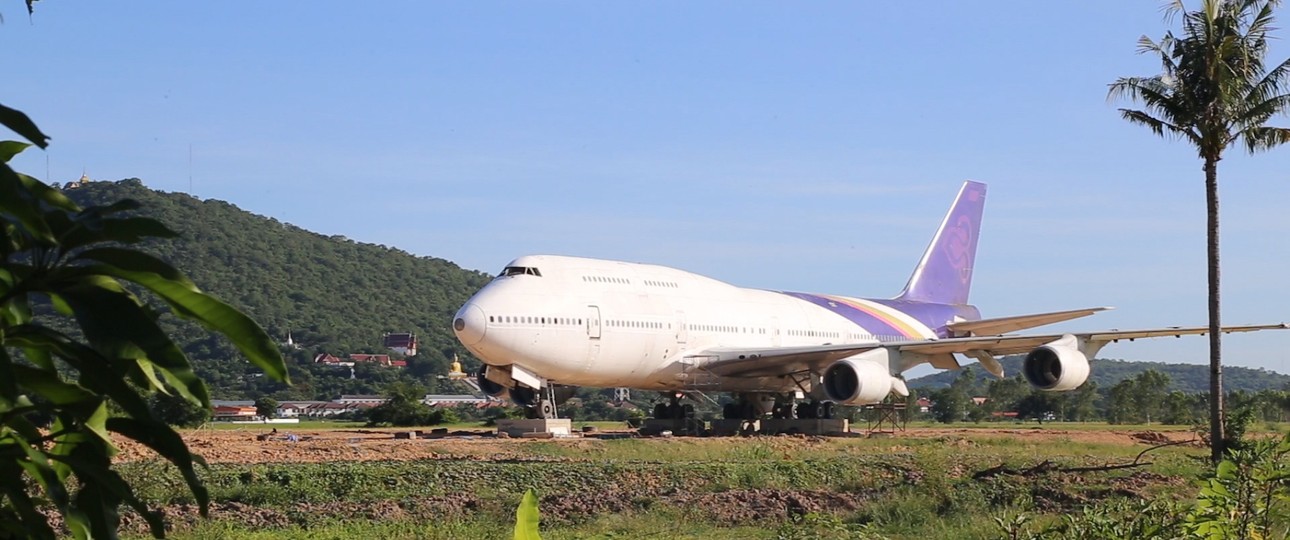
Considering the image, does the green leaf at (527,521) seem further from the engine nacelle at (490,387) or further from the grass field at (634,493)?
the engine nacelle at (490,387)

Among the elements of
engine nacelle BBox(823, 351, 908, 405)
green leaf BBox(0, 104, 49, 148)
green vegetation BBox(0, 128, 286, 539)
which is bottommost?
green vegetation BBox(0, 128, 286, 539)

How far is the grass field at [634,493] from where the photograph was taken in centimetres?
1388

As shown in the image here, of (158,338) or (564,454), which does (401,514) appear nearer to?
(564,454)

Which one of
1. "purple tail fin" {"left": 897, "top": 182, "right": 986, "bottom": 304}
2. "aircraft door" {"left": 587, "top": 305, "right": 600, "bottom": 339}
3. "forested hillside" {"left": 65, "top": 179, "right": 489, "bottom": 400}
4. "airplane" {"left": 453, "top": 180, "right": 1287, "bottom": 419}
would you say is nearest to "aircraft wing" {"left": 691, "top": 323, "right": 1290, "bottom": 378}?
"airplane" {"left": 453, "top": 180, "right": 1287, "bottom": 419}

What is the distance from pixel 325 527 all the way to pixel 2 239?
11.9m

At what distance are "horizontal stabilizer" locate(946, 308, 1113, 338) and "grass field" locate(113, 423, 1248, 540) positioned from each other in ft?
40.9

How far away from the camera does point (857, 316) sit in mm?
35906

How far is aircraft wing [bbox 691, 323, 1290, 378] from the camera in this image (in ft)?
98.9

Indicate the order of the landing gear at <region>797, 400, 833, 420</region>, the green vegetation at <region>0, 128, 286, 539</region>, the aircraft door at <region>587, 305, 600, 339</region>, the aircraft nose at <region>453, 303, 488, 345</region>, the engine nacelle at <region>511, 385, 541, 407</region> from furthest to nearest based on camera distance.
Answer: the landing gear at <region>797, 400, 833, 420</region> < the engine nacelle at <region>511, 385, 541, 407</region> < the aircraft door at <region>587, 305, 600, 339</region> < the aircraft nose at <region>453, 303, 488, 345</region> < the green vegetation at <region>0, 128, 286, 539</region>

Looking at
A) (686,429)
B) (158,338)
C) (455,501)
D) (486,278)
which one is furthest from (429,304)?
(158,338)

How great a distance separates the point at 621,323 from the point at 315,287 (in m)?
81.4

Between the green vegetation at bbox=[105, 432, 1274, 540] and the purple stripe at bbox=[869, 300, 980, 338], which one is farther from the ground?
the purple stripe at bbox=[869, 300, 980, 338]

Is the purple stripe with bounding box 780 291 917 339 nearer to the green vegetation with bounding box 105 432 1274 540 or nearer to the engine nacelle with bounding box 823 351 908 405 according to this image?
the engine nacelle with bounding box 823 351 908 405

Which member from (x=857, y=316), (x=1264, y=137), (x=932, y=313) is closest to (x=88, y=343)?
(x=1264, y=137)
